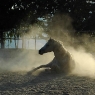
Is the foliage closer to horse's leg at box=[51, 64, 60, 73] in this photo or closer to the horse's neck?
the horse's neck

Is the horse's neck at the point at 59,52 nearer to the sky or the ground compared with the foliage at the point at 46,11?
nearer to the ground

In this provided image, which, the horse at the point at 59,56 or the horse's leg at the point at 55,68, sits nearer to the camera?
the horse's leg at the point at 55,68

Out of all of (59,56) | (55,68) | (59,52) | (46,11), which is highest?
(46,11)

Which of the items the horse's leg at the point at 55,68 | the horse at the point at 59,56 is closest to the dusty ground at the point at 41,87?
the horse's leg at the point at 55,68

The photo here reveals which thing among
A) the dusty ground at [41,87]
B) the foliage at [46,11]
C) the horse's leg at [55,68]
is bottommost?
the dusty ground at [41,87]

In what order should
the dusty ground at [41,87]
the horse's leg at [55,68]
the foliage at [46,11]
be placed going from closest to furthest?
the dusty ground at [41,87] → the horse's leg at [55,68] → the foliage at [46,11]

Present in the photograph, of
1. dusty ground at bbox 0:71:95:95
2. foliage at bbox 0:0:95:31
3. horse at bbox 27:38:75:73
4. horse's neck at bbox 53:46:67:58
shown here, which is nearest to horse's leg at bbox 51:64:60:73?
horse at bbox 27:38:75:73

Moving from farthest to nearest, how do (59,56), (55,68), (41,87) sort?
(59,56) < (55,68) < (41,87)

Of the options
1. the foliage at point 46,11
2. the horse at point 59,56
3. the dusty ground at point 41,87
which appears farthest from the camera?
the foliage at point 46,11

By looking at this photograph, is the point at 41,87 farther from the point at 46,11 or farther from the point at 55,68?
the point at 46,11

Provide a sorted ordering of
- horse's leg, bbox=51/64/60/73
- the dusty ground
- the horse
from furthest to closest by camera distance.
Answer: the horse → horse's leg, bbox=51/64/60/73 → the dusty ground

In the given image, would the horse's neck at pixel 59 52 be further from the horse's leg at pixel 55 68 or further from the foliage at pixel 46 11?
the foliage at pixel 46 11

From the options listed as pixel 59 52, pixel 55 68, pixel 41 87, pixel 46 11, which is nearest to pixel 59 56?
pixel 59 52

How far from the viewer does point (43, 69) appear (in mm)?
8656
